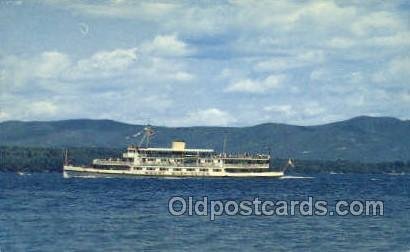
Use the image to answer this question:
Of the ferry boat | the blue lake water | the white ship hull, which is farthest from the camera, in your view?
the ferry boat

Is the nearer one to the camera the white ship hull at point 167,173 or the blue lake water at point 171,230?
the blue lake water at point 171,230

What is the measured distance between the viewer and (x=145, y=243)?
51.4 meters

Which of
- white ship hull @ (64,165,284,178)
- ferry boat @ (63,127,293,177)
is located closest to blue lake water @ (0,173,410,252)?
white ship hull @ (64,165,284,178)

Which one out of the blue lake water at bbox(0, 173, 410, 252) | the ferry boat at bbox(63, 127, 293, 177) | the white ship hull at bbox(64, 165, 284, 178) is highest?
the ferry boat at bbox(63, 127, 293, 177)

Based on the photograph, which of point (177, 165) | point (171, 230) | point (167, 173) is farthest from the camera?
point (177, 165)

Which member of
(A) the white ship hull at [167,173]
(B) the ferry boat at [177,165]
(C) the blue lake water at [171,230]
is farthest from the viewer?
(B) the ferry boat at [177,165]

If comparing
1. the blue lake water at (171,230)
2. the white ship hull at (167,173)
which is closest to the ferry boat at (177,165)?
the white ship hull at (167,173)

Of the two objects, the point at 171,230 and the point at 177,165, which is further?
the point at 177,165

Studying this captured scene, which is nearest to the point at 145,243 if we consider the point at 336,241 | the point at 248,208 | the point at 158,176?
the point at 336,241

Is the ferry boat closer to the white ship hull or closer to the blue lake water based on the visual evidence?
the white ship hull

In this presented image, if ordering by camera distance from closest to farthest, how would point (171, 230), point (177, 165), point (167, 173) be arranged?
point (171, 230), point (167, 173), point (177, 165)

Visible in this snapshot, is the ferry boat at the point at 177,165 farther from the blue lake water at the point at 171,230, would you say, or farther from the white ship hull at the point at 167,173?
the blue lake water at the point at 171,230

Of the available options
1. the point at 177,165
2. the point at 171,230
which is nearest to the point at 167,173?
the point at 177,165

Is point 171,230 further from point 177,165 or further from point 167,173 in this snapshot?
A: point 177,165
